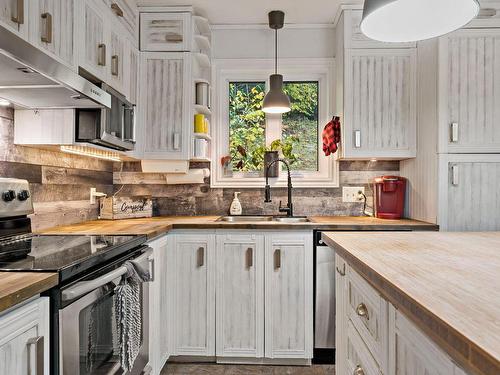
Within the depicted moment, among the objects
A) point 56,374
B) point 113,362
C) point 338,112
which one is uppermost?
point 338,112

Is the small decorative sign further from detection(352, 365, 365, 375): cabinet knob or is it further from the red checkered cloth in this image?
detection(352, 365, 365, 375): cabinet knob

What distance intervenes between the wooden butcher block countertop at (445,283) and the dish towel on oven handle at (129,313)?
2.85 ft

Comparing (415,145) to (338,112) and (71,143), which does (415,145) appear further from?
(71,143)

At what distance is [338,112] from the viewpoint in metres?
3.09

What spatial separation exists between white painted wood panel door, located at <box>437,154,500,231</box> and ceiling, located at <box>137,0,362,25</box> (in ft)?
4.46

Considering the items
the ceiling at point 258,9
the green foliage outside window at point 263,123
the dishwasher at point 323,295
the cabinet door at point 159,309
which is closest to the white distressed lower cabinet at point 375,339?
the dishwasher at point 323,295

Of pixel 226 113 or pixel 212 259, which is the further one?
pixel 226 113

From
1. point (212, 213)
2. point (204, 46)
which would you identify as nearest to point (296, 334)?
point (212, 213)

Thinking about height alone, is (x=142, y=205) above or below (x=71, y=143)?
below

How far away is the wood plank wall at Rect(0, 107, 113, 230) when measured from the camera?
1970 millimetres

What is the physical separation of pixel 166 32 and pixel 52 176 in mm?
1352

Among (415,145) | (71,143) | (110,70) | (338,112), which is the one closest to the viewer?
(71,143)

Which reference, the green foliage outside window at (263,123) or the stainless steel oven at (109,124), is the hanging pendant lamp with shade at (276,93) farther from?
the stainless steel oven at (109,124)

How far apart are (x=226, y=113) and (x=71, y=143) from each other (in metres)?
1.55
